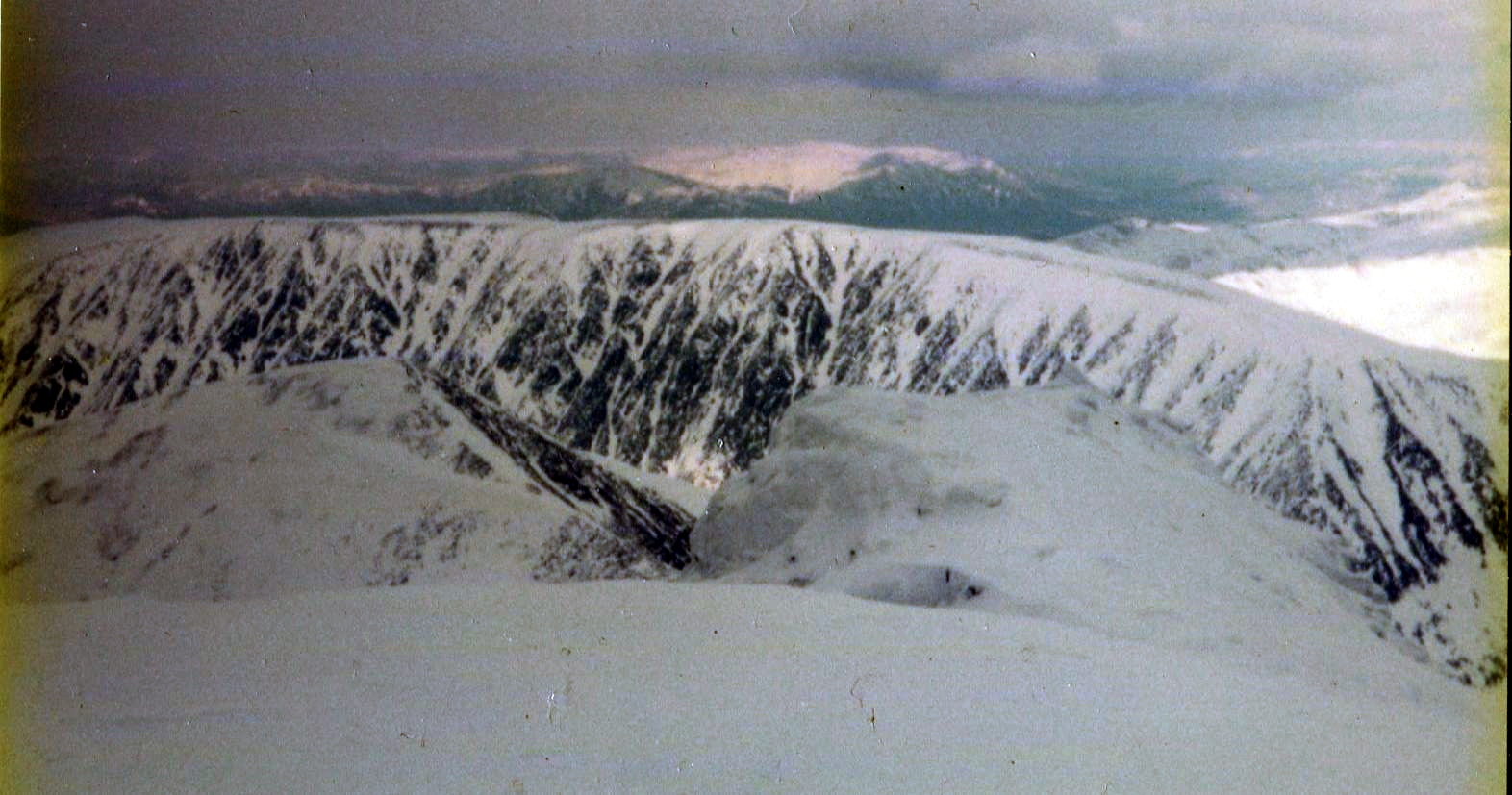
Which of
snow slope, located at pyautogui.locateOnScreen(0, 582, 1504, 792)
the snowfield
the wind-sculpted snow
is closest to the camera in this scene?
snow slope, located at pyautogui.locateOnScreen(0, 582, 1504, 792)

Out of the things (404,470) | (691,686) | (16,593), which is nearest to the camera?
(691,686)

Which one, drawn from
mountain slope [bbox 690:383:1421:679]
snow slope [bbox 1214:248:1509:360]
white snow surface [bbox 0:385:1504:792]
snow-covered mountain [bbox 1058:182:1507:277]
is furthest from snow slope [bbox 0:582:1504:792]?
snow slope [bbox 1214:248:1509:360]

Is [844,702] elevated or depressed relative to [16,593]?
elevated

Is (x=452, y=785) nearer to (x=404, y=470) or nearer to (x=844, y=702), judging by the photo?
(x=844, y=702)

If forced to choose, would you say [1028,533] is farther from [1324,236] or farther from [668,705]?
[1324,236]

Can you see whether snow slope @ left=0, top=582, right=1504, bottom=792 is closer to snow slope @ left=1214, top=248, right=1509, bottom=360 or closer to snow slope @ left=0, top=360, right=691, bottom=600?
snow slope @ left=0, top=360, right=691, bottom=600

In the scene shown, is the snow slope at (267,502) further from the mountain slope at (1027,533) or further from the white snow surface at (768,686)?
the mountain slope at (1027,533)

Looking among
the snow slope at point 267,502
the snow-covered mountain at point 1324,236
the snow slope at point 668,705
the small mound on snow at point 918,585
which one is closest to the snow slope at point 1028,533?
the small mound on snow at point 918,585

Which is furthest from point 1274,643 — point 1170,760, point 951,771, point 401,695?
point 401,695
